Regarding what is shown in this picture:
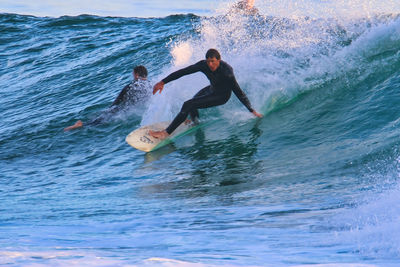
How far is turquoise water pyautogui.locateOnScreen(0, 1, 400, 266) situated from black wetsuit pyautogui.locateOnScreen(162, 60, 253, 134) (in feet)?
1.70

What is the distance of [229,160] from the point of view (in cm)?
671

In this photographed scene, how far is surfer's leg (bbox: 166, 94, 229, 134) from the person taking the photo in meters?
7.71

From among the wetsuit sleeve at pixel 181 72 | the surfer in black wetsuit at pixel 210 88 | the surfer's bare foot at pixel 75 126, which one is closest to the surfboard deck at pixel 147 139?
the surfer in black wetsuit at pixel 210 88

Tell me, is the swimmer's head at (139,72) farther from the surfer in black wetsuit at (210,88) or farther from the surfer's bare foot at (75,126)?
the surfer in black wetsuit at (210,88)

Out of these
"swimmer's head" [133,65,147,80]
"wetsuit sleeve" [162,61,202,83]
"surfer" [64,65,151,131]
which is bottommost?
"surfer" [64,65,151,131]

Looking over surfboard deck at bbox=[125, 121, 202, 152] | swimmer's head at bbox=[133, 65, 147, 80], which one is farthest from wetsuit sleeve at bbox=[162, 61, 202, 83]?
swimmer's head at bbox=[133, 65, 147, 80]

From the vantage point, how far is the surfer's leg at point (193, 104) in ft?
25.3

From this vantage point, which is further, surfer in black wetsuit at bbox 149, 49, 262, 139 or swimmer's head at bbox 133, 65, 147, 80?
swimmer's head at bbox 133, 65, 147, 80

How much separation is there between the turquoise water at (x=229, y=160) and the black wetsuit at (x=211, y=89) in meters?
0.52

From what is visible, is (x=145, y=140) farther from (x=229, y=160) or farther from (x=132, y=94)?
(x=132, y=94)

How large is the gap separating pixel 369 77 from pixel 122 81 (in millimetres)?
6621

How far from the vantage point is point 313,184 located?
5.04 m

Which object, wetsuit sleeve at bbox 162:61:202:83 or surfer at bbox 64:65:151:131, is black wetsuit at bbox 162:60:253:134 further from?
surfer at bbox 64:65:151:131

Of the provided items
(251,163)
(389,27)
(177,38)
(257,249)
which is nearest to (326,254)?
(257,249)
